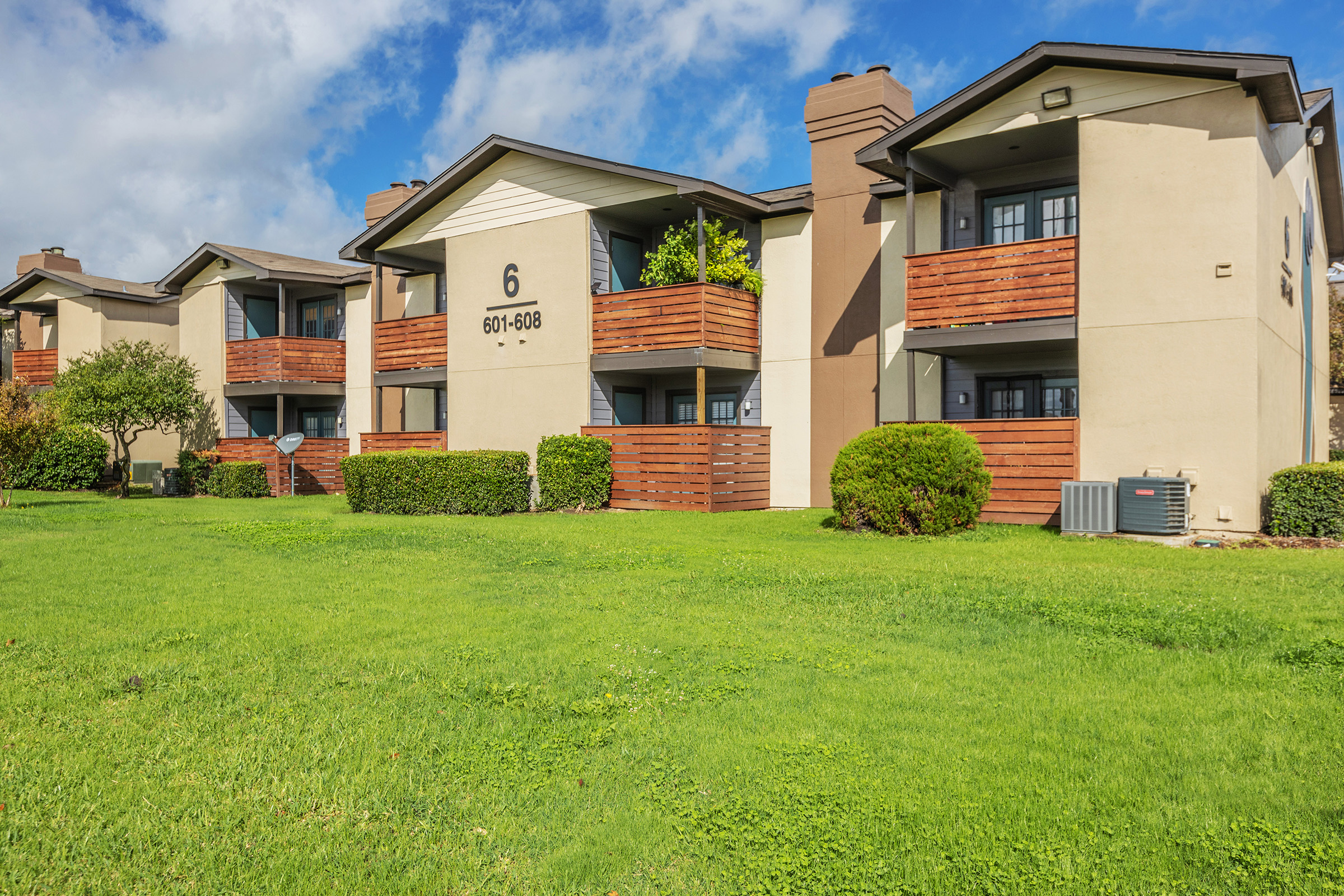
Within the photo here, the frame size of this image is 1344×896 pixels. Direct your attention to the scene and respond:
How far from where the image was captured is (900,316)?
18.2m

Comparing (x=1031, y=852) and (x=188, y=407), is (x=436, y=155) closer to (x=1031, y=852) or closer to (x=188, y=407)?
(x=188, y=407)

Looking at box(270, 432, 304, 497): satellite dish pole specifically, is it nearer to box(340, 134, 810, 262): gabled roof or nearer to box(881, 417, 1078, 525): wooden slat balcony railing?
box(340, 134, 810, 262): gabled roof

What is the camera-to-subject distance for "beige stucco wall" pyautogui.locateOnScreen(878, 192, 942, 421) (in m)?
17.8

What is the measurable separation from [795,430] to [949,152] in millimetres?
6138

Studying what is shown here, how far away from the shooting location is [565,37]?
99.6 ft

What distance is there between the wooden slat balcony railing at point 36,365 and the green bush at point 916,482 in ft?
98.8

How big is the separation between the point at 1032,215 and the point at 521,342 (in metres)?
11.3

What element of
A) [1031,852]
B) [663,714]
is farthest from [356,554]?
[1031,852]

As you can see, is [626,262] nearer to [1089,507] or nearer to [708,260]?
[708,260]

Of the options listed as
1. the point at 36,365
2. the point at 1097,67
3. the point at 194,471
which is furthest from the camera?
the point at 36,365

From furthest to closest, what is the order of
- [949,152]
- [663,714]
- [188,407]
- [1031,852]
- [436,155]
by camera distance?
[436,155] < [188,407] < [949,152] < [663,714] < [1031,852]

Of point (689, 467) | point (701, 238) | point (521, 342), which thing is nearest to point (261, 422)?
point (521, 342)

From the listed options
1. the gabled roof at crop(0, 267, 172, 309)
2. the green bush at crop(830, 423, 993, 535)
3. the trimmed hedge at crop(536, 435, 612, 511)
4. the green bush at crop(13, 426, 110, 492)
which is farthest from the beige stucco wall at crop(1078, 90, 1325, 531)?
the gabled roof at crop(0, 267, 172, 309)

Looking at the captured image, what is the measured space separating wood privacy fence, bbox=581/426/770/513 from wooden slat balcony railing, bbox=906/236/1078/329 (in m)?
4.33
